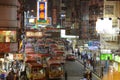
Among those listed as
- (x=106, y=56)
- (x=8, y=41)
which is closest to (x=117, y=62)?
(x=106, y=56)

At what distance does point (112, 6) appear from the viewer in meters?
32.2

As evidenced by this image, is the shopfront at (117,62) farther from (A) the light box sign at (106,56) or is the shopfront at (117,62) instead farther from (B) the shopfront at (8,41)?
(B) the shopfront at (8,41)

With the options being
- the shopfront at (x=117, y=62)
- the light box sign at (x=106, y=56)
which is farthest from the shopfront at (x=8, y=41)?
the light box sign at (x=106, y=56)

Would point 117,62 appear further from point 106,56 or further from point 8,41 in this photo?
point 8,41

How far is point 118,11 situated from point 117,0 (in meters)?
1.72

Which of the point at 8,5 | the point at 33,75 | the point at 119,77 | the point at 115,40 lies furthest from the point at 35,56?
the point at 119,77

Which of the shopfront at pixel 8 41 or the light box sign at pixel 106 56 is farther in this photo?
the light box sign at pixel 106 56

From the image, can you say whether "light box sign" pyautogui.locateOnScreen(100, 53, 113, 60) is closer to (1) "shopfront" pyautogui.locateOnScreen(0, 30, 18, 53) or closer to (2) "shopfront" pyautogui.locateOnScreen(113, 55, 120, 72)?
(2) "shopfront" pyautogui.locateOnScreen(113, 55, 120, 72)

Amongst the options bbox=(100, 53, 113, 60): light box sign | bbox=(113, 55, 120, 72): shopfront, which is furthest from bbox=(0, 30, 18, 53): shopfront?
bbox=(100, 53, 113, 60): light box sign

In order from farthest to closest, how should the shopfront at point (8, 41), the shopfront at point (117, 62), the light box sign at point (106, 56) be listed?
the light box sign at point (106, 56) < the shopfront at point (117, 62) < the shopfront at point (8, 41)

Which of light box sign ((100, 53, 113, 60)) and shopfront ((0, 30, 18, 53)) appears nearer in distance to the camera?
shopfront ((0, 30, 18, 53))

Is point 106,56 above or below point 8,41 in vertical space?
below

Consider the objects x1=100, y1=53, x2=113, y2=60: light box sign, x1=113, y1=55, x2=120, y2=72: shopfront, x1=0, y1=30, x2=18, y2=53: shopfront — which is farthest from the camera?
x1=100, y1=53, x2=113, y2=60: light box sign

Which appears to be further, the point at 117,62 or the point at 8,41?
the point at 117,62
